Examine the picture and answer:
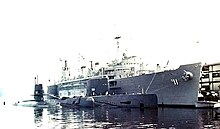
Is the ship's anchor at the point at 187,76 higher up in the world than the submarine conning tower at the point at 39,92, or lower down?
higher up

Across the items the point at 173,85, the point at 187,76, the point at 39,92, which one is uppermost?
the point at 187,76

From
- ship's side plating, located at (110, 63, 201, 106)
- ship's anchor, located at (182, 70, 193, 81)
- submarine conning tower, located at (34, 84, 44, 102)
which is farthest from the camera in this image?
submarine conning tower, located at (34, 84, 44, 102)

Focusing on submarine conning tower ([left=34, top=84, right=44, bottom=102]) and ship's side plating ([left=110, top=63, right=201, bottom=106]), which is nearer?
ship's side plating ([left=110, top=63, right=201, bottom=106])

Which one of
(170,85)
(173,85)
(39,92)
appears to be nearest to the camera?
(173,85)

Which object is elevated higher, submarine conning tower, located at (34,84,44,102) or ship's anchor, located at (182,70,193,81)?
ship's anchor, located at (182,70,193,81)

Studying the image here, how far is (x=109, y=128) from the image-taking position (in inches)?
1692

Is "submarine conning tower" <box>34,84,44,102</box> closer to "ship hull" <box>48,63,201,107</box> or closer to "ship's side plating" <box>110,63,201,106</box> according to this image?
"ship hull" <box>48,63,201,107</box>

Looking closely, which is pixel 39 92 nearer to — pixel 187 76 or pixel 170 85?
pixel 170 85

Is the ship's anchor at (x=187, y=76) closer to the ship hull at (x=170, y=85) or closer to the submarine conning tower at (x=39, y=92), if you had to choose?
the ship hull at (x=170, y=85)

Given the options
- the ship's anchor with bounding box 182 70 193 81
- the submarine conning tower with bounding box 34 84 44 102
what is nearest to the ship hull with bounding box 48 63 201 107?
the ship's anchor with bounding box 182 70 193 81

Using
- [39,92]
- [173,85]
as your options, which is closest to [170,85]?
[173,85]

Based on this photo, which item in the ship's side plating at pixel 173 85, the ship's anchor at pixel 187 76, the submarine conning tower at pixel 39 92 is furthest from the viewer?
the submarine conning tower at pixel 39 92

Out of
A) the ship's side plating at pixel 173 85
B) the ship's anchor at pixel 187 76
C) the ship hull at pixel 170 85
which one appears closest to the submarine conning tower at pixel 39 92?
the ship hull at pixel 170 85

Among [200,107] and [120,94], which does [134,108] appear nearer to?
[120,94]
